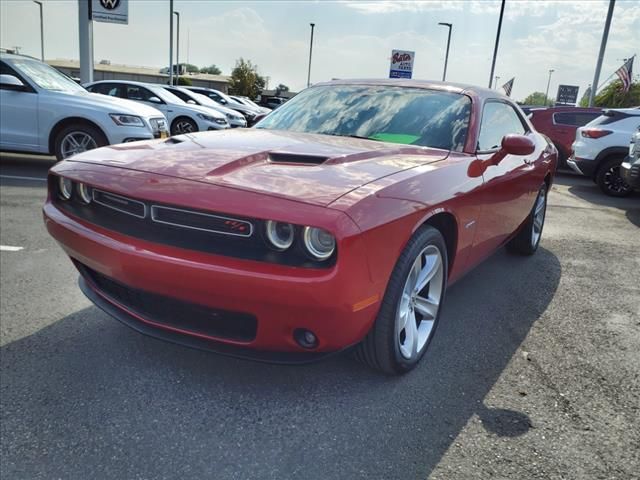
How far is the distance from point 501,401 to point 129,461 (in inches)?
63.3

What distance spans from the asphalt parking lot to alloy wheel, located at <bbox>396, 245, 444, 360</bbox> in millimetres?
165

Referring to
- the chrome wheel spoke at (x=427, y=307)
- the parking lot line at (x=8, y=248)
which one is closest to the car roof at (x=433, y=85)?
the chrome wheel spoke at (x=427, y=307)

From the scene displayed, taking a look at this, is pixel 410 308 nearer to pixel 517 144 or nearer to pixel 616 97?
pixel 517 144

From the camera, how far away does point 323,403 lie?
239cm

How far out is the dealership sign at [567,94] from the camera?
1570 inches

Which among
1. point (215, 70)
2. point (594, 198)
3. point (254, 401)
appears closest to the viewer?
point (254, 401)

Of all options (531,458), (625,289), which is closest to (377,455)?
(531,458)

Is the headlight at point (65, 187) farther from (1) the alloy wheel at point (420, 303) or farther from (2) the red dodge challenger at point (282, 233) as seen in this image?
(1) the alloy wheel at point (420, 303)

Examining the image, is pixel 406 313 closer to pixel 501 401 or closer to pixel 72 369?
pixel 501 401

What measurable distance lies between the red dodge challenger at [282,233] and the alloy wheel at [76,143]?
5.30 metres

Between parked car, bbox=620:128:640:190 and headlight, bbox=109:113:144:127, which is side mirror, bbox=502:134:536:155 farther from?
headlight, bbox=109:113:144:127

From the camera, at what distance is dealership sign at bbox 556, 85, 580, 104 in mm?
39875

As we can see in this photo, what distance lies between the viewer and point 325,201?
1.98m

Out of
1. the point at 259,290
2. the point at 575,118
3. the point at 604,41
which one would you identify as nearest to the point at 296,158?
the point at 259,290
